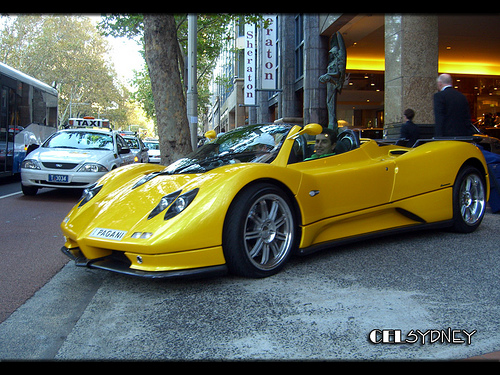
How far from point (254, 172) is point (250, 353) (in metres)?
1.51

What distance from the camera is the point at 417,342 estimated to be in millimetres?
2318

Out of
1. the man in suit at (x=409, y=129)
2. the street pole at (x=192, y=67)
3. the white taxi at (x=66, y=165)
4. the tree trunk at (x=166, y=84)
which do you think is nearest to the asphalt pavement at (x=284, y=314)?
the man in suit at (x=409, y=129)

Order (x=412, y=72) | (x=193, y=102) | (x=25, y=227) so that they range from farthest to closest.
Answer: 1. (x=193, y=102)
2. (x=412, y=72)
3. (x=25, y=227)

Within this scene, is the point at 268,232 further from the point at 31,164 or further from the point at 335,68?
the point at 335,68

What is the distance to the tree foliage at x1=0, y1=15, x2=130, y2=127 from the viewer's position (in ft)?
138

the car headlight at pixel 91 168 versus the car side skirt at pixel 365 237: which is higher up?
the car headlight at pixel 91 168

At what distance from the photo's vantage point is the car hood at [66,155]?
30.3ft

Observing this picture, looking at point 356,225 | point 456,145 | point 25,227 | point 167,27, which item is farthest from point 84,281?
point 167,27

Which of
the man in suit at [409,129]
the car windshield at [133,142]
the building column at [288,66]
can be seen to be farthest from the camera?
the building column at [288,66]

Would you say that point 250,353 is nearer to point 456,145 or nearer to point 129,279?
point 129,279

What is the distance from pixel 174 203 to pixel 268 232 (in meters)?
0.72

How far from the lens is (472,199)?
16.5 feet

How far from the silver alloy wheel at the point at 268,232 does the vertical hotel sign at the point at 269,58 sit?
1822 centimetres

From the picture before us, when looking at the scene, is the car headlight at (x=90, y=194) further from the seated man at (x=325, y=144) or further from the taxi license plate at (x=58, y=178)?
the taxi license plate at (x=58, y=178)
